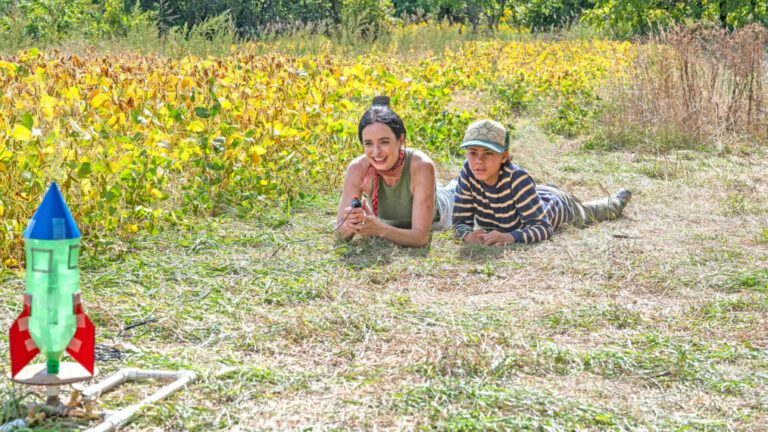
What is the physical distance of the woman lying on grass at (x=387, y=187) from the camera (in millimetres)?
4569

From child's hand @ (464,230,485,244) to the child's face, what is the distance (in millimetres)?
281

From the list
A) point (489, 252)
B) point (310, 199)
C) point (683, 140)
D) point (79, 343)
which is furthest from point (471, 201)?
point (683, 140)

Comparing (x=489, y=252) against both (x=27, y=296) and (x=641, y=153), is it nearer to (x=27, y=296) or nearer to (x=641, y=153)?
(x=27, y=296)

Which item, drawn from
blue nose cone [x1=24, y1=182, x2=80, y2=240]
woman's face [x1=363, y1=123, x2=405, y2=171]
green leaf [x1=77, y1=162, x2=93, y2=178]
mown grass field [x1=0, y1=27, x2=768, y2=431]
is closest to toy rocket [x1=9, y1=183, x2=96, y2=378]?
blue nose cone [x1=24, y1=182, x2=80, y2=240]

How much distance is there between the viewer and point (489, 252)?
457 cm

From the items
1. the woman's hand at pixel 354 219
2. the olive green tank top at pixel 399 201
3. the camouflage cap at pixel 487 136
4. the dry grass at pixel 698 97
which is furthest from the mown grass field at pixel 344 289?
the dry grass at pixel 698 97

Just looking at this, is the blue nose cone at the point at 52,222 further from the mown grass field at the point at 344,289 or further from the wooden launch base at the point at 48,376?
the mown grass field at the point at 344,289

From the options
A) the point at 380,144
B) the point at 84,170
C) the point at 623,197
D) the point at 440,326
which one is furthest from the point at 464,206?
the point at 84,170

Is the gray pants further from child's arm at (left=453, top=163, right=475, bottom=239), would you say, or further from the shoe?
child's arm at (left=453, top=163, right=475, bottom=239)

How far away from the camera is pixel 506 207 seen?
191 inches

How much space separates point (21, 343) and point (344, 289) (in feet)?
5.53

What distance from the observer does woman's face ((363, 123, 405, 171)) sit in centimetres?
456

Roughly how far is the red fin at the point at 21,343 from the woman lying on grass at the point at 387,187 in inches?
91.2

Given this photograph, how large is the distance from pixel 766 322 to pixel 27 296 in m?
2.58
